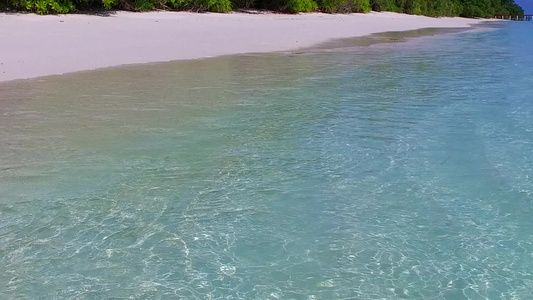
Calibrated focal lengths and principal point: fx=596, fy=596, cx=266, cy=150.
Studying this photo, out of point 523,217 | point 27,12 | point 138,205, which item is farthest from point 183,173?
point 27,12

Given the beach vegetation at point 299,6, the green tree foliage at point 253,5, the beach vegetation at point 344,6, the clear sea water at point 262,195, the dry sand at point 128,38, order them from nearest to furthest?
the clear sea water at point 262,195
the dry sand at point 128,38
the green tree foliage at point 253,5
the beach vegetation at point 299,6
the beach vegetation at point 344,6

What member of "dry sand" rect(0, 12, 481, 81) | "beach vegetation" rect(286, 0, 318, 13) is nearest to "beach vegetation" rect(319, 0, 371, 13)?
"beach vegetation" rect(286, 0, 318, 13)

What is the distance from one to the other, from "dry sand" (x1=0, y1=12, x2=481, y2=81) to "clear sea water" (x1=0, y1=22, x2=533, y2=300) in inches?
95.7

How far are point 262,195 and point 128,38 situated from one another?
9.90 meters

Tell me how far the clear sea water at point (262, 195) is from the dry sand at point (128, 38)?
7.97ft

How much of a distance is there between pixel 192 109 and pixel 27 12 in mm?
10010

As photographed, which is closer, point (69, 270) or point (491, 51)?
point (69, 270)

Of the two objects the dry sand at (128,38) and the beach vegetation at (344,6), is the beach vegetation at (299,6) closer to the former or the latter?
the beach vegetation at (344,6)

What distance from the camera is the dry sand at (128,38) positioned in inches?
374

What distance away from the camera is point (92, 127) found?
5.34 metres

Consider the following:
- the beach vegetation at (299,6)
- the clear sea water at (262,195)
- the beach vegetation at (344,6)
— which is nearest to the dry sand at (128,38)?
the clear sea water at (262,195)

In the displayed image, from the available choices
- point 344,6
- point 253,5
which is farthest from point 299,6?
point 344,6

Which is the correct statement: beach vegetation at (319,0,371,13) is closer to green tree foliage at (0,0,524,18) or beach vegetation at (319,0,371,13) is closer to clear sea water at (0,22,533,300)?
green tree foliage at (0,0,524,18)

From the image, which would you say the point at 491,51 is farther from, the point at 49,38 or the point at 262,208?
the point at 262,208
